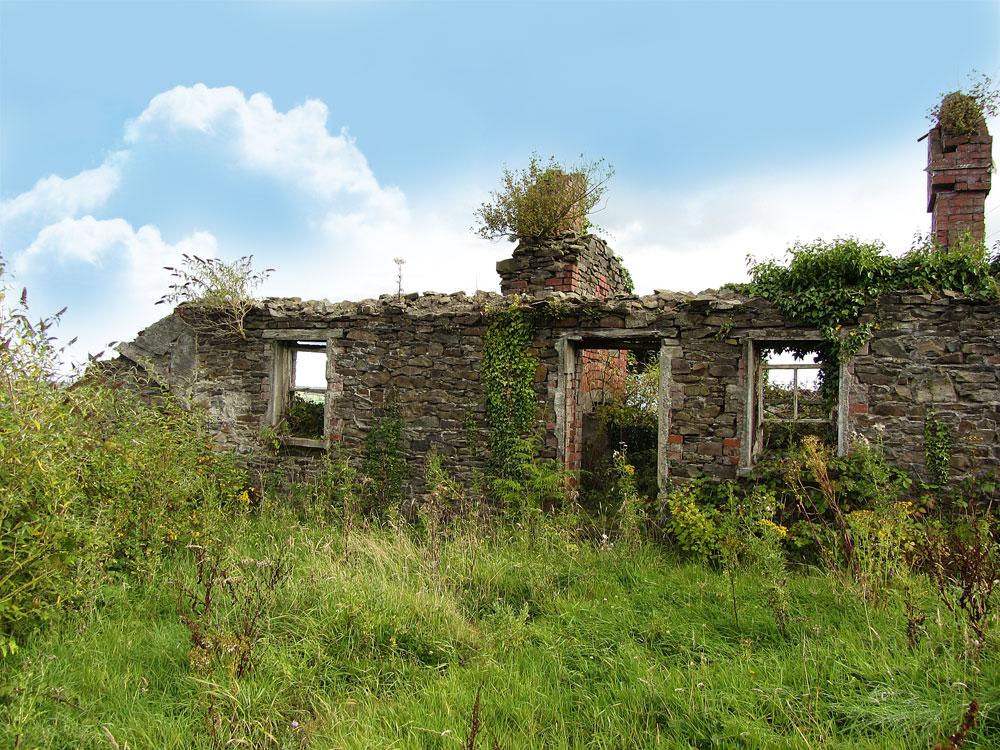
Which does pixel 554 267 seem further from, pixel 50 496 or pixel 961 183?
pixel 50 496

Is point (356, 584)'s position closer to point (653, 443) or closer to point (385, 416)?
point (385, 416)

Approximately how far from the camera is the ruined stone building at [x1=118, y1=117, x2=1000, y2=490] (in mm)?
5984

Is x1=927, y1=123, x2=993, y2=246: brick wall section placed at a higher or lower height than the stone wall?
higher

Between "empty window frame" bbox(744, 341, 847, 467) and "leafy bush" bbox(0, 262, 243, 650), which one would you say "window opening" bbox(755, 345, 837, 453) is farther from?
"leafy bush" bbox(0, 262, 243, 650)

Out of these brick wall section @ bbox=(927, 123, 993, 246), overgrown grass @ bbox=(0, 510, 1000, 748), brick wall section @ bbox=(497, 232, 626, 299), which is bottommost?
overgrown grass @ bbox=(0, 510, 1000, 748)

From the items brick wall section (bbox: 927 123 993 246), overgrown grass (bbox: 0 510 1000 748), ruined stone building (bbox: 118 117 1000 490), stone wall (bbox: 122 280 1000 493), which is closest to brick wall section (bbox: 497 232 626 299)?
ruined stone building (bbox: 118 117 1000 490)

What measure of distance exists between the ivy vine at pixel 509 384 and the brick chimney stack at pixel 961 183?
5.65m

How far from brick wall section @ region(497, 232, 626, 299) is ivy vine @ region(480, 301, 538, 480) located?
1520mm

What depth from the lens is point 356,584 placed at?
4242 mm

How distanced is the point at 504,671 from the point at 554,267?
21.6ft

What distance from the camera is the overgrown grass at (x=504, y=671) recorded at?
285 cm

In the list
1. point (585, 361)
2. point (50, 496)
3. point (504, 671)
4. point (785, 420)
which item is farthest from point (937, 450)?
point (50, 496)

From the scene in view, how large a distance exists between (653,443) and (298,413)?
519cm

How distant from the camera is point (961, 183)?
26.3 ft
